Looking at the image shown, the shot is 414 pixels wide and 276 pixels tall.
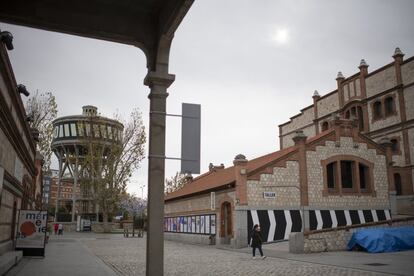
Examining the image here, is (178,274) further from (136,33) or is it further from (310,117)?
(310,117)

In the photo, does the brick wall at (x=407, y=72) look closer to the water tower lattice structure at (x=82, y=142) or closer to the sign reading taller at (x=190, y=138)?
the water tower lattice structure at (x=82, y=142)

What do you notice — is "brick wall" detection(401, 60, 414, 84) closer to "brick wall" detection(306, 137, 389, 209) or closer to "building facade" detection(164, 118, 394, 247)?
"building facade" detection(164, 118, 394, 247)

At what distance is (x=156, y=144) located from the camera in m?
7.00

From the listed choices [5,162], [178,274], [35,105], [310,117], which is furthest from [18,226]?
[310,117]

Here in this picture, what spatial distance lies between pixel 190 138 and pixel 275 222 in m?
20.6

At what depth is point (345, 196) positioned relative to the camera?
28.9m

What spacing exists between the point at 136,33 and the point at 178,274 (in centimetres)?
864

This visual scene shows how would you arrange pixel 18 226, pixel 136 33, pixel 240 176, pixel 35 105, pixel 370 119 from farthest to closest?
pixel 370 119 → pixel 35 105 → pixel 240 176 → pixel 18 226 → pixel 136 33

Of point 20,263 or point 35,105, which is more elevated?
point 35,105

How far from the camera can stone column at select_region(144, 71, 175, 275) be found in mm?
6730

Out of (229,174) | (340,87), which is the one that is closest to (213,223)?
(229,174)

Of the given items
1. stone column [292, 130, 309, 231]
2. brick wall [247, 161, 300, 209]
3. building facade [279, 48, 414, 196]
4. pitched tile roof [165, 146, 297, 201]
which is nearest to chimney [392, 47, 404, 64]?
building facade [279, 48, 414, 196]

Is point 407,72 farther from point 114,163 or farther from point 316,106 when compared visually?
point 114,163

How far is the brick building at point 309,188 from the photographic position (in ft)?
86.6
